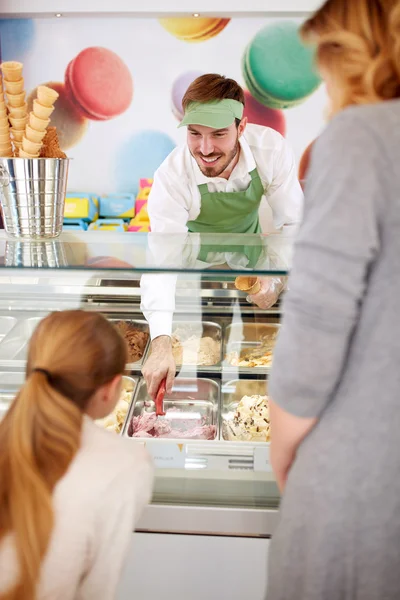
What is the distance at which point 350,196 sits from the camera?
84 centimetres

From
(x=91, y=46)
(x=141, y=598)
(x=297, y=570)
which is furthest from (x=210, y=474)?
(x=91, y=46)

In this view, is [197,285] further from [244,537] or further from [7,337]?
[244,537]

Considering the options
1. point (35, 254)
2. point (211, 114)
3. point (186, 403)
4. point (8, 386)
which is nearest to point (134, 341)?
point (186, 403)

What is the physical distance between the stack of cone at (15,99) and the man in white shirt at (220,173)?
88 centimetres

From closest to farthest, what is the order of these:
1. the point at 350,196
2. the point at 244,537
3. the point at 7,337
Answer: the point at 350,196, the point at 244,537, the point at 7,337

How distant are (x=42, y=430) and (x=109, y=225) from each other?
3.90 m

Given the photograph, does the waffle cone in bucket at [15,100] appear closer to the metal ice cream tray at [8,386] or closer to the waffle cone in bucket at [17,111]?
the waffle cone in bucket at [17,111]

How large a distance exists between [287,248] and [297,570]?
0.86m

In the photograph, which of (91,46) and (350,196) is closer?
(350,196)

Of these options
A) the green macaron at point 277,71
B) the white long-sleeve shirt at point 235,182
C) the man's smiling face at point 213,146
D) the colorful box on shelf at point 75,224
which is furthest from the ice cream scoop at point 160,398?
the green macaron at point 277,71

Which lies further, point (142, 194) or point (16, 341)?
point (142, 194)

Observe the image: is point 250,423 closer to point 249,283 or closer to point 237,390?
point 237,390

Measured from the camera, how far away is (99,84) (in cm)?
496

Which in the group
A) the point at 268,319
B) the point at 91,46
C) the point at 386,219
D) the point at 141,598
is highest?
the point at 91,46
